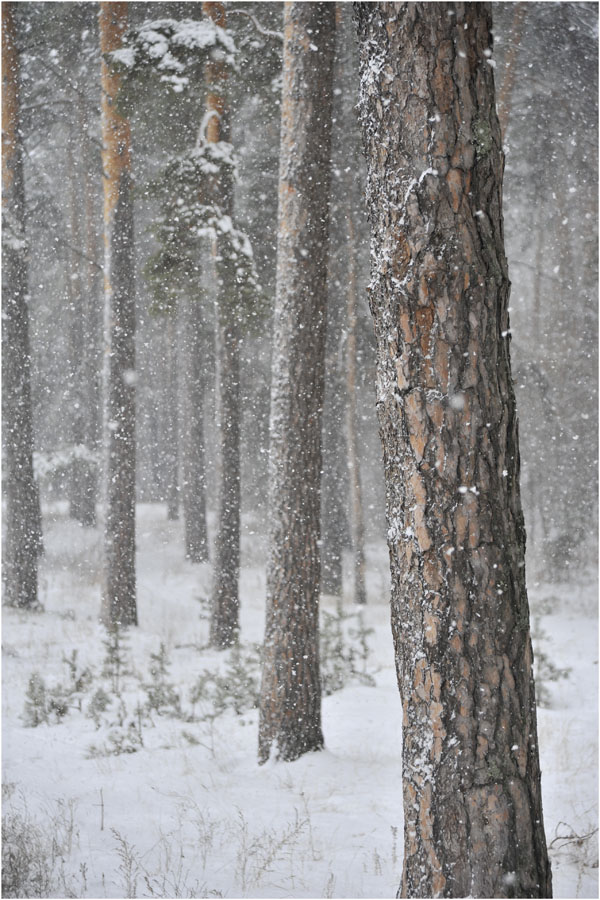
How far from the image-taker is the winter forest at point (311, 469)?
8.52ft

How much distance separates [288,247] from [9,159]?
780 cm

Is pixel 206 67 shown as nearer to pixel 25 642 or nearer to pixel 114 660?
pixel 114 660

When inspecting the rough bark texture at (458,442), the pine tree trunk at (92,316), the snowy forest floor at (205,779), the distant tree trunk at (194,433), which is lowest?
the snowy forest floor at (205,779)

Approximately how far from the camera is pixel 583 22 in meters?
9.38

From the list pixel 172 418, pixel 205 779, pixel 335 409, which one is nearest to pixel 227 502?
pixel 335 409

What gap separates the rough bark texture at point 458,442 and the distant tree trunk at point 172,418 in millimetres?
17244

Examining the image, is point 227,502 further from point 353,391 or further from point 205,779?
point 205,779

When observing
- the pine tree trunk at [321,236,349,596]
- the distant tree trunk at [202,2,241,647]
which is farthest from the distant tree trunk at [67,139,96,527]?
the distant tree trunk at [202,2,241,647]

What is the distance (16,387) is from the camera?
38.7 feet

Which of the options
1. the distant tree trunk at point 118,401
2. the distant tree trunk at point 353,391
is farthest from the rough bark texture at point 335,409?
the distant tree trunk at point 118,401

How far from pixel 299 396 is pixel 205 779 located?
11.3 feet

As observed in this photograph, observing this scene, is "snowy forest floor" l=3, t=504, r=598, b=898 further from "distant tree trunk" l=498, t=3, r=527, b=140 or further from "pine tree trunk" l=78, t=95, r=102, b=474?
"distant tree trunk" l=498, t=3, r=527, b=140

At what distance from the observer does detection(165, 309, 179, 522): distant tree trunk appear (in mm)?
20269

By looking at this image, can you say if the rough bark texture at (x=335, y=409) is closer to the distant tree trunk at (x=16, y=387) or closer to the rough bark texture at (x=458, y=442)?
the distant tree trunk at (x=16, y=387)
